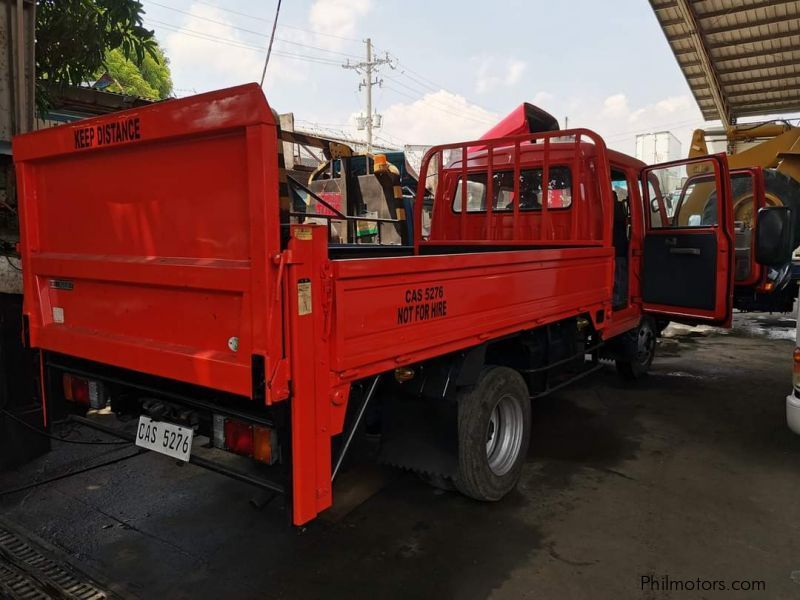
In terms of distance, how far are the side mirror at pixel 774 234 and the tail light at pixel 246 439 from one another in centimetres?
427

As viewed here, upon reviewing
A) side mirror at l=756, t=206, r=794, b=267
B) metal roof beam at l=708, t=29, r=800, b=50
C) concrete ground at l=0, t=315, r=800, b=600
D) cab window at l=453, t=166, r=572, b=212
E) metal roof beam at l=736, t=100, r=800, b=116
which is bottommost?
concrete ground at l=0, t=315, r=800, b=600

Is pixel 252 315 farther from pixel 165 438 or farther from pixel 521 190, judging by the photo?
pixel 521 190

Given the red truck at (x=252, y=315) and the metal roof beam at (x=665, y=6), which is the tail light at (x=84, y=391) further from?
the metal roof beam at (x=665, y=6)

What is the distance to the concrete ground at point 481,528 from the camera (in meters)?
2.61

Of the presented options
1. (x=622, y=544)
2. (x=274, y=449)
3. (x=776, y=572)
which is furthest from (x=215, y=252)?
(x=776, y=572)

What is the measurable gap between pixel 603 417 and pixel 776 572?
2318mm

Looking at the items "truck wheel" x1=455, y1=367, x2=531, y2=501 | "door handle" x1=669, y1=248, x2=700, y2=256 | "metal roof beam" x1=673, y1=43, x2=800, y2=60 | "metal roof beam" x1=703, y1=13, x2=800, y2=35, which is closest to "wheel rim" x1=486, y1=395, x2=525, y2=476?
"truck wheel" x1=455, y1=367, x2=531, y2=501

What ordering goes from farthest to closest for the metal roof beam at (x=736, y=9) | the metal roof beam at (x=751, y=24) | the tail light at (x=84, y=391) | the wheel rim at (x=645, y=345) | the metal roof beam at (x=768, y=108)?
1. the metal roof beam at (x=768, y=108)
2. the metal roof beam at (x=751, y=24)
3. the metal roof beam at (x=736, y=9)
4. the wheel rim at (x=645, y=345)
5. the tail light at (x=84, y=391)

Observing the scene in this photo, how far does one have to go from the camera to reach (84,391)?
296cm

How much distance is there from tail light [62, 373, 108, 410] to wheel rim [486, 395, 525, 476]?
6.95 ft

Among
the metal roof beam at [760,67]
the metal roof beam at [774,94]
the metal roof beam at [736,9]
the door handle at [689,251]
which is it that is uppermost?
the metal roof beam at [736,9]

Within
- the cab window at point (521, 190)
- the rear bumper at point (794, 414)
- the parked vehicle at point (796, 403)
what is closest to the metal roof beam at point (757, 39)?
the cab window at point (521, 190)

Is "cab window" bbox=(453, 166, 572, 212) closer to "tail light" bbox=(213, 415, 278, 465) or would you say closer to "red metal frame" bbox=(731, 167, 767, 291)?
"red metal frame" bbox=(731, 167, 767, 291)

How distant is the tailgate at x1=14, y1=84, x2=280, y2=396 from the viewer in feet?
6.73
